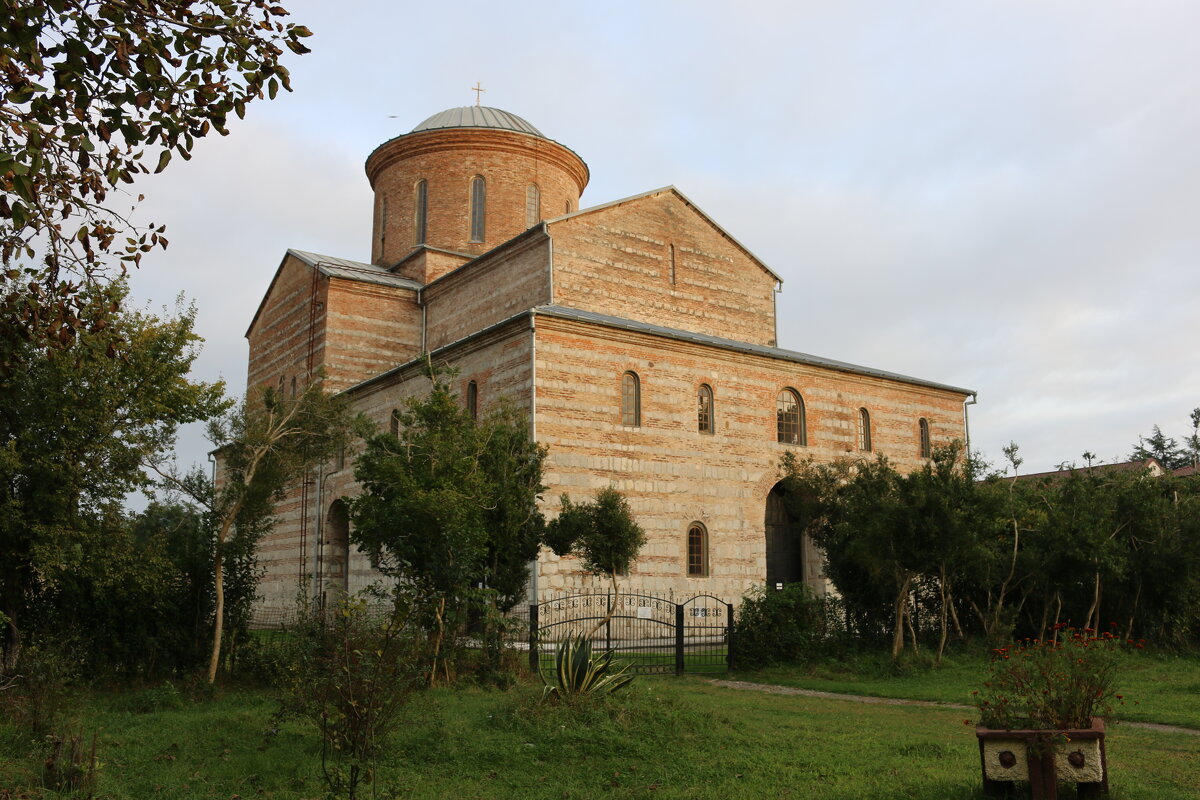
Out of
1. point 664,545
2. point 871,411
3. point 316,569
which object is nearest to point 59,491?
point 664,545

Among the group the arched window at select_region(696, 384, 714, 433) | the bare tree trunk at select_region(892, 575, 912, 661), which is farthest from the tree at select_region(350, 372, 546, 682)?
the arched window at select_region(696, 384, 714, 433)

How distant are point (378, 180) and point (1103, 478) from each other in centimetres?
2106

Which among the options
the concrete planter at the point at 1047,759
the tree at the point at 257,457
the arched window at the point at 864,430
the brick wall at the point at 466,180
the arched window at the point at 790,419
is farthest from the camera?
the brick wall at the point at 466,180

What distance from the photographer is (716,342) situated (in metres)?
20.2

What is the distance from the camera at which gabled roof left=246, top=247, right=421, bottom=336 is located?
Answer: 977 inches

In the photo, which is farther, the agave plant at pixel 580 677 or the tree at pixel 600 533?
the tree at pixel 600 533

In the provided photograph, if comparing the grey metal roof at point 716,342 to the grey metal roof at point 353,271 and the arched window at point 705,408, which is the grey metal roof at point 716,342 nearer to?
the arched window at point 705,408

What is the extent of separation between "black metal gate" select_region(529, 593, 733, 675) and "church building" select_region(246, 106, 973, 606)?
0.42 m

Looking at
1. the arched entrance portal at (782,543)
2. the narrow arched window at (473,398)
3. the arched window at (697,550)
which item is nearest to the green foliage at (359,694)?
the narrow arched window at (473,398)

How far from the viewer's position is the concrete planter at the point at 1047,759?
6051 mm

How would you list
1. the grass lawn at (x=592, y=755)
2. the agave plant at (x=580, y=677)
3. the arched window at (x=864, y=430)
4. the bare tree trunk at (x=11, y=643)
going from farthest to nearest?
the arched window at (x=864, y=430), the bare tree trunk at (x=11, y=643), the agave plant at (x=580, y=677), the grass lawn at (x=592, y=755)

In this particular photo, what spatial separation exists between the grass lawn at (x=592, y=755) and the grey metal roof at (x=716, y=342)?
9515 mm

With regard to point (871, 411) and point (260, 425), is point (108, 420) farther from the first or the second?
point (871, 411)

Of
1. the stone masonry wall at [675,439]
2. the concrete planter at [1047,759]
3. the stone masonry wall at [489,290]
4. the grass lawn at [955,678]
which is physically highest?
the stone masonry wall at [489,290]
